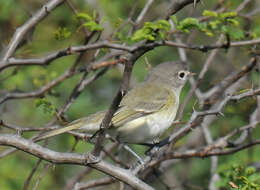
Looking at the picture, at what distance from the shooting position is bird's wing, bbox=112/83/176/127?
461 centimetres

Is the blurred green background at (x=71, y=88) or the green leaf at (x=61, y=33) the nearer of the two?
the green leaf at (x=61, y=33)

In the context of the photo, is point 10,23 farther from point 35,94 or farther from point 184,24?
point 184,24

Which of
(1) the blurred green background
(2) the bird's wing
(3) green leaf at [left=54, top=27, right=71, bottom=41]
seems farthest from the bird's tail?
(1) the blurred green background

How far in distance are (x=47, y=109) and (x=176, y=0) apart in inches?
83.9

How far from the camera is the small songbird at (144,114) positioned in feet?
14.6

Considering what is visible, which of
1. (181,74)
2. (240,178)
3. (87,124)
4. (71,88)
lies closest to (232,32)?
(240,178)

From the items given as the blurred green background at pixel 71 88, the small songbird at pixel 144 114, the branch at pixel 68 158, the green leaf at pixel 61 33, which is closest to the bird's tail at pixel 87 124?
the small songbird at pixel 144 114

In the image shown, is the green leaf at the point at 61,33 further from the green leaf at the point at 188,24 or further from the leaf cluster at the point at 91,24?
the green leaf at the point at 188,24

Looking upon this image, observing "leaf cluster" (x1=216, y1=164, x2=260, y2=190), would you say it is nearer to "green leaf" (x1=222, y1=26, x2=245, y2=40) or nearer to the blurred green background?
"green leaf" (x1=222, y1=26, x2=245, y2=40)

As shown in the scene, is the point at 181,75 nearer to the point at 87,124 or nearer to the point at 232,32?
the point at 87,124

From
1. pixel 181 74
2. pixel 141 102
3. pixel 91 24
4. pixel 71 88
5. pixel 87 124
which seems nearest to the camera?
pixel 91 24

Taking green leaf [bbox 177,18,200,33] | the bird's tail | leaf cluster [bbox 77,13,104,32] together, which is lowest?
green leaf [bbox 177,18,200,33]

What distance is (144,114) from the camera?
487cm

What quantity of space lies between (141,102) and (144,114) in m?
0.19
